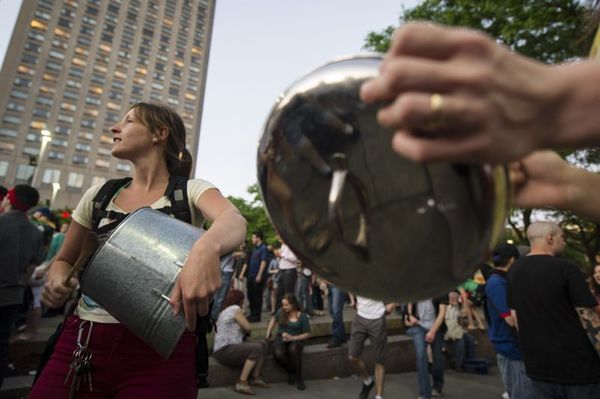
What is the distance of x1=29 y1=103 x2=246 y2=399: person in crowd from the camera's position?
1245 millimetres

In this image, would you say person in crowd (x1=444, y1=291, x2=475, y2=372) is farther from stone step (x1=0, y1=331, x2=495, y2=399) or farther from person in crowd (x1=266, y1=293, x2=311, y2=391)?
person in crowd (x1=266, y1=293, x2=311, y2=391)

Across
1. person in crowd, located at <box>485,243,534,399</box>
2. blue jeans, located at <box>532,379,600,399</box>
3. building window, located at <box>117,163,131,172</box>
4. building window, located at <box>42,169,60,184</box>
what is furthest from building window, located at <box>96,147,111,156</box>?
blue jeans, located at <box>532,379,600,399</box>

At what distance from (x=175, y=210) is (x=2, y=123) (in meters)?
78.9

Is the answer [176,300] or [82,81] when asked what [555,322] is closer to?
[176,300]

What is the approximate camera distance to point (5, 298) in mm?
3922

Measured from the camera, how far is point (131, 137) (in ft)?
Result: 6.32

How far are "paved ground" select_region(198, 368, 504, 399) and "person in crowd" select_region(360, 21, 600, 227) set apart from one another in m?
6.09

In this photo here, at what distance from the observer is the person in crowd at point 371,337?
5.81m

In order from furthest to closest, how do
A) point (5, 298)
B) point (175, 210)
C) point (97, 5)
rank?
point (97, 5)
point (5, 298)
point (175, 210)

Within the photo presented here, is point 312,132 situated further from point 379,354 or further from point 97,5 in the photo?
point 97,5

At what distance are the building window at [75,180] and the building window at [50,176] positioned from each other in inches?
73.7

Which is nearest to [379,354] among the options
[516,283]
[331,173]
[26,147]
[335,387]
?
[335,387]

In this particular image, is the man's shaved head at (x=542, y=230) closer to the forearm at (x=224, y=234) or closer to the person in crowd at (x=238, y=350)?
the forearm at (x=224, y=234)

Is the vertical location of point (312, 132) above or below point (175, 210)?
above
